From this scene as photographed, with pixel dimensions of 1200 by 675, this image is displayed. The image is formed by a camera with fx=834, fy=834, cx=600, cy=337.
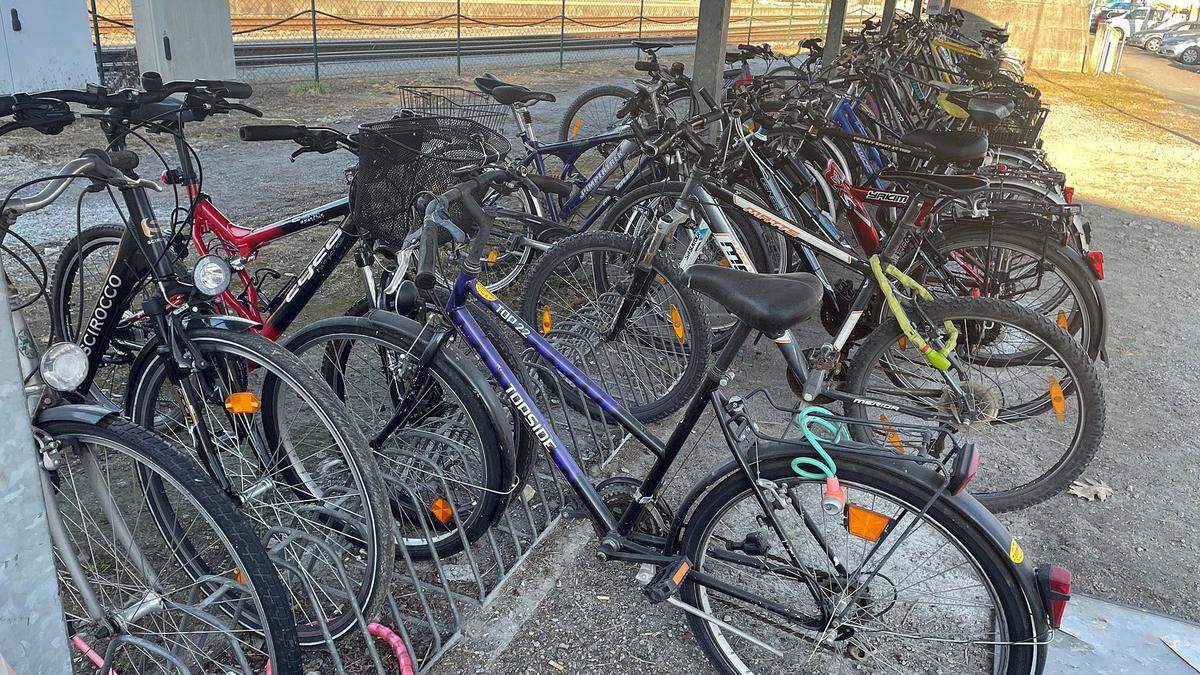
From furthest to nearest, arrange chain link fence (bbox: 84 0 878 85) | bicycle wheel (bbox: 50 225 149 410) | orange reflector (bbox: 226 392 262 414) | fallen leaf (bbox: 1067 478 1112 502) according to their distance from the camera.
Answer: chain link fence (bbox: 84 0 878 85) → fallen leaf (bbox: 1067 478 1112 502) → bicycle wheel (bbox: 50 225 149 410) → orange reflector (bbox: 226 392 262 414)

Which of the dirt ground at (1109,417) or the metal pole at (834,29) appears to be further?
the metal pole at (834,29)

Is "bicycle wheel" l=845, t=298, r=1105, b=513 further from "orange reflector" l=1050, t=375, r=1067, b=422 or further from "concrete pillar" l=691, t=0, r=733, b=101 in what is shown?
"concrete pillar" l=691, t=0, r=733, b=101

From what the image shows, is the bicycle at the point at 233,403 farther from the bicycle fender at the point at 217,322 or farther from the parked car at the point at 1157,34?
the parked car at the point at 1157,34

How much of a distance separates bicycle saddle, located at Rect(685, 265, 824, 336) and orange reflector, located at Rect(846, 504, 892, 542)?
0.49 metres

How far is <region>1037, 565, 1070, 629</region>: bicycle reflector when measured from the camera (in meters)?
1.92

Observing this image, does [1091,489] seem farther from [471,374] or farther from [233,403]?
[233,403]

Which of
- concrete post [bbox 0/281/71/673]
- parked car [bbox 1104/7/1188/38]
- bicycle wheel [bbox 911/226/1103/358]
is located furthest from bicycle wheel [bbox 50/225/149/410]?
parked car [bbox 1104/7/1188/38]

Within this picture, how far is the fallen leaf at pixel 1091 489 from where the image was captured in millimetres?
3387

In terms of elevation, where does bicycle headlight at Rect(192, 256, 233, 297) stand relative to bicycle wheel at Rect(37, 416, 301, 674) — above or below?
above

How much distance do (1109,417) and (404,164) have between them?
3491 mm

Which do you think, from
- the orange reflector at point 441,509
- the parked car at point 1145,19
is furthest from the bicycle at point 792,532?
the parked car at point 1145,19

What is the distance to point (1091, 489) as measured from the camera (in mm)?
3434

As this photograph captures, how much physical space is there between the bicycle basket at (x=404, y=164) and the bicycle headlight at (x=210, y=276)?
723 mm

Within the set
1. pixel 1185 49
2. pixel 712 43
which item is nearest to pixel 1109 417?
pixel 712 43
